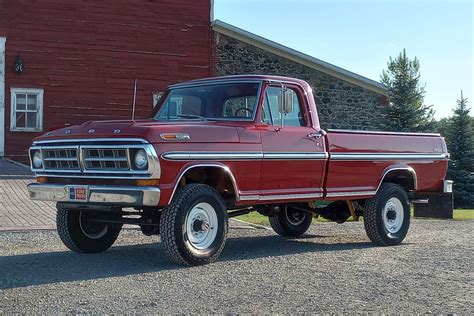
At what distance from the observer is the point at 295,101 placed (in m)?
8.78

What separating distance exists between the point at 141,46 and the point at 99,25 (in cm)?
153

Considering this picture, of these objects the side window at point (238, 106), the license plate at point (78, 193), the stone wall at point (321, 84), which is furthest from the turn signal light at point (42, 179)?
the stone wall at point (321, 84)

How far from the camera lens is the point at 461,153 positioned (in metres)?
24.5

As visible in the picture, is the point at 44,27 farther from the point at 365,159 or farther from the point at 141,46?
the point at 365,159

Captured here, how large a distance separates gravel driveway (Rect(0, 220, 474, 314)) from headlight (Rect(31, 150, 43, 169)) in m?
1.07

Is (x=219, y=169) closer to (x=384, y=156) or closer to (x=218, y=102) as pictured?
(x=218, y=102)

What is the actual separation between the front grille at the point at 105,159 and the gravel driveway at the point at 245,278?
107 centimetres

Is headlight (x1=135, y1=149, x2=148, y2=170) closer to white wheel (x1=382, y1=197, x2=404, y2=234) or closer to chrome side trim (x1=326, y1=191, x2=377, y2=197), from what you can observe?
chrome side trim (x1=326, y1=191, x2=377, y2=197)

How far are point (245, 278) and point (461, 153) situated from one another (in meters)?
19.6

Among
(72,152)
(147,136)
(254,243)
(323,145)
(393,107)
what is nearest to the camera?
(147,136)

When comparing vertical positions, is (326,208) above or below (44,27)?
below

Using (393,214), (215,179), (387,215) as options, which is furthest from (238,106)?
(393,214)

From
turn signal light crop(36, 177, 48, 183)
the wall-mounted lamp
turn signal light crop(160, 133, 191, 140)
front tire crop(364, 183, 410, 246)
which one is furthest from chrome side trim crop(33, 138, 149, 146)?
the wall-mounted lamp

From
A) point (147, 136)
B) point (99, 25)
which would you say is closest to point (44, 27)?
point (99, 25)
